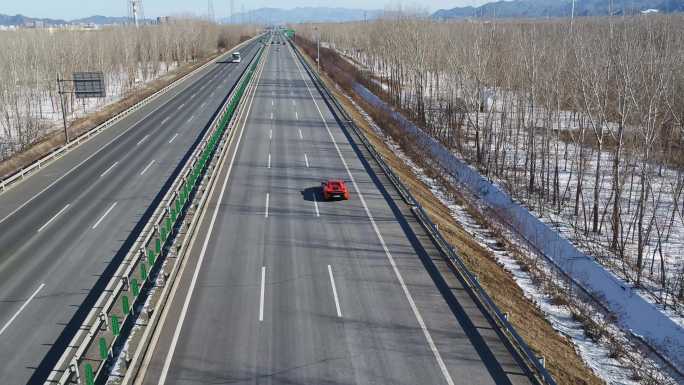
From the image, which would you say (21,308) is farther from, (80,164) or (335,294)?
(80,164)

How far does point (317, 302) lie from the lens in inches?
744

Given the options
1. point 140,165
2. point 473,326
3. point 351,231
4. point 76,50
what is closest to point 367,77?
point 76,50

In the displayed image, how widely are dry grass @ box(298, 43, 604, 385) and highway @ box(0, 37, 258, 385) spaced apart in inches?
583

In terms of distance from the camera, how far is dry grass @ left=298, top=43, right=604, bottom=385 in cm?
1719

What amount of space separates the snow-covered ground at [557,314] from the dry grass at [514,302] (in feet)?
1.49

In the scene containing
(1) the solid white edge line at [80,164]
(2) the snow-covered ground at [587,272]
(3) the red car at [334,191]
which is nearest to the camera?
(2) the snow-covered ground at [587,272]

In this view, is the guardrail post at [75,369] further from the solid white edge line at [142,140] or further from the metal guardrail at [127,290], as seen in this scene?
the solid white edge line at [142,140]

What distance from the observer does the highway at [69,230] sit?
55.3ft

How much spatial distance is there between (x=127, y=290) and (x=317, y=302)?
672 cm

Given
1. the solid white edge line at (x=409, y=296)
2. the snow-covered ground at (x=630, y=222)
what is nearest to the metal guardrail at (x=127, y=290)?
the solid white edge line at (x=409, y=296)

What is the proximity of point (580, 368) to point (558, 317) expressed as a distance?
457 cm

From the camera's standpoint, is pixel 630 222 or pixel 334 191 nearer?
pixel 334 191

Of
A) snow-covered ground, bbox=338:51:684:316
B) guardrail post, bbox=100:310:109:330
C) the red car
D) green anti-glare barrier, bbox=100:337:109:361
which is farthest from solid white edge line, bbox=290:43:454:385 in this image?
snow-covered ground, bbox=338:51:684:316

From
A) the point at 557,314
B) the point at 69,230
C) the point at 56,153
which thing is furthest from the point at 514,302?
the point at 56,153
